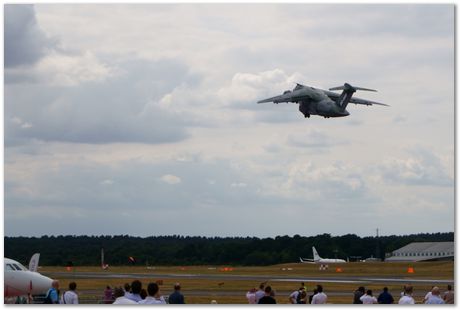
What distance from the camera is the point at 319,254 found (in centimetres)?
16875

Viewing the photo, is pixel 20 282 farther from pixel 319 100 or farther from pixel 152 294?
pixel 319 100

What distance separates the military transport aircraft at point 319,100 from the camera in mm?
69838

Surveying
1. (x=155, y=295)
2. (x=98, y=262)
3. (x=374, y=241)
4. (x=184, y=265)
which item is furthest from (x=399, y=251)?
(x=155, y=295)

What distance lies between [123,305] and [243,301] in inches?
1124

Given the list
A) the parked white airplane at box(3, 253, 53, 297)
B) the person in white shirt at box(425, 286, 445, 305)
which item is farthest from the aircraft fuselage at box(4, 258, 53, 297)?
the person in white shirt at box(425, 286, 445, 305)

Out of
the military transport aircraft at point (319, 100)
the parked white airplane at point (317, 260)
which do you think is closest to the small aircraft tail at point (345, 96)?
the military transport aircraft at point (319, 100)

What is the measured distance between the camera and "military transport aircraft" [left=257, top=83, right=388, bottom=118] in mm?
69838

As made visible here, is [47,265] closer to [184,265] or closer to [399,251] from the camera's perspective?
[184,265]

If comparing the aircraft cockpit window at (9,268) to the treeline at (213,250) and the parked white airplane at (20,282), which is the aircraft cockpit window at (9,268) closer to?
the parked white airplane at (20,282)

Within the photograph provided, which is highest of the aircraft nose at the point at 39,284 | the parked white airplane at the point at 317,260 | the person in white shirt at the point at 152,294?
the parked white airplane at the point at 317,260

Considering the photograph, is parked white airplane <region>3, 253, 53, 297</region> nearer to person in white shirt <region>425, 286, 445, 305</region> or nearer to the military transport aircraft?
person in white shirt <region>425, 286, 445, 305</region>

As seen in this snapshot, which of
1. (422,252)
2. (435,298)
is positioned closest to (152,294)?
(435,298)

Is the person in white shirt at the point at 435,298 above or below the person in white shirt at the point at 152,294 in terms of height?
below

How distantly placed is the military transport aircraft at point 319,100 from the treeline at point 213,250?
51869 mm
